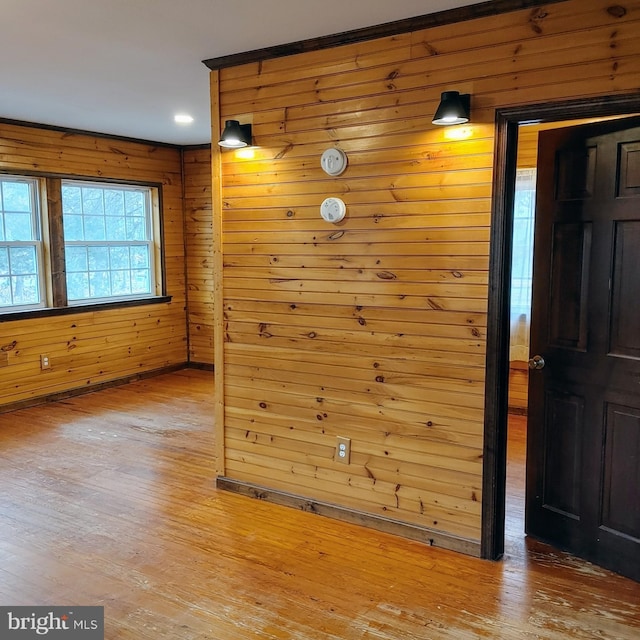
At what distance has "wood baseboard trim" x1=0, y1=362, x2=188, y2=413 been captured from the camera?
532 centimetres

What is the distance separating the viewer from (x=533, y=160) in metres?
4.85

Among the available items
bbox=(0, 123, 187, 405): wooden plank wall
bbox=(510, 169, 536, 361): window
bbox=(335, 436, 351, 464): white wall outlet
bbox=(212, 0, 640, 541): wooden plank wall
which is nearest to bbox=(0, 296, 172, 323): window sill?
bbox=(0, 123, 187, 405): wooden plank wall

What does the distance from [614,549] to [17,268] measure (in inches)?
199

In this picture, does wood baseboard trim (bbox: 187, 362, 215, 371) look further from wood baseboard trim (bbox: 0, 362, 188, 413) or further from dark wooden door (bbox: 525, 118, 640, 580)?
dark wooden door (bbox: 525, 118, 640, 580)

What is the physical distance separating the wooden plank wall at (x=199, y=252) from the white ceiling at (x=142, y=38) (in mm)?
2072

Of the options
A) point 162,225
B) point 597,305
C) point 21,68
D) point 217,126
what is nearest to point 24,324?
point 162,225

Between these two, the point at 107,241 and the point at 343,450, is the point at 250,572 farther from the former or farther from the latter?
the point at 107,241

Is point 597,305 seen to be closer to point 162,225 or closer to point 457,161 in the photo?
point 457,161

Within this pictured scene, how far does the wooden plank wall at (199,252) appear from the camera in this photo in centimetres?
670

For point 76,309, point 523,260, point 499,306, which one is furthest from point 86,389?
point 499,306

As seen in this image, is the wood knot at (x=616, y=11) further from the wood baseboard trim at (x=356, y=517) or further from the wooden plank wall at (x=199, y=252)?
the wooden plank wall at (x=199, y=252)

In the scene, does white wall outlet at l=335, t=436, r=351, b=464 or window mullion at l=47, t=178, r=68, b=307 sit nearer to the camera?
white wall outlet at l=335, t=436, r=351, b=464

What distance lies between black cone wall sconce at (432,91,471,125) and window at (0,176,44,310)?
412 centimetres

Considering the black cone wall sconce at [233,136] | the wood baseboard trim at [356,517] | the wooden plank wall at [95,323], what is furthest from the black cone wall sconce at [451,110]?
the wooden plank wall at [95,323]
